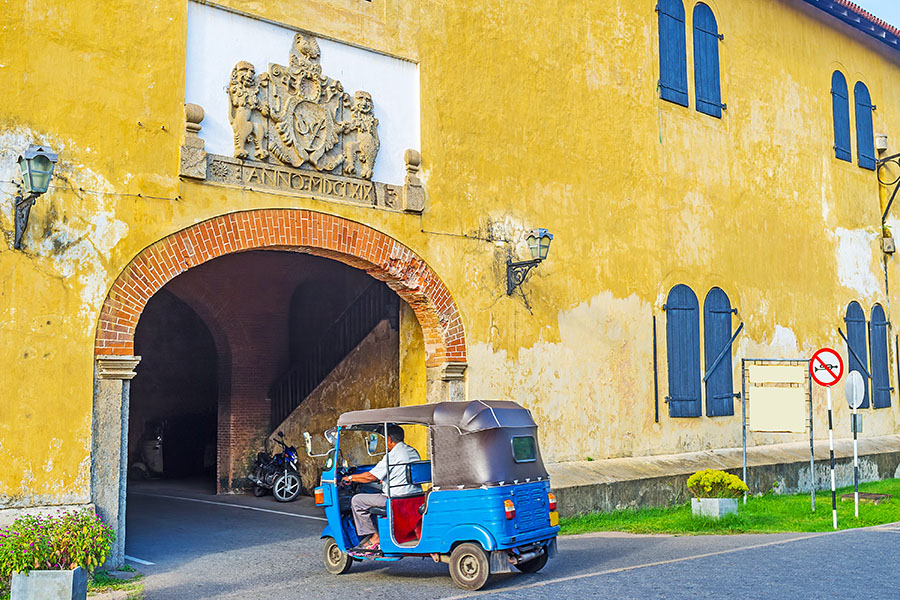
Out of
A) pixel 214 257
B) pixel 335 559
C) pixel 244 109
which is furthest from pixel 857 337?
pixel 214 257

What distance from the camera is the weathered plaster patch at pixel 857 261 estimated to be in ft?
58.3

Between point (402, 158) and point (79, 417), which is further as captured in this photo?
point (402, 158)

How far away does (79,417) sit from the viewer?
26.9ft

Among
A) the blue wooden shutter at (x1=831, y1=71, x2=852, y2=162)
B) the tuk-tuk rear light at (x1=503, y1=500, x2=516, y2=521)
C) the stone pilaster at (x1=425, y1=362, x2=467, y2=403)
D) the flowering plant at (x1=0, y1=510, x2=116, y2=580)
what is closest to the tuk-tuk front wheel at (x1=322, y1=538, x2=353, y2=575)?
Result: the tuk-tuk rear light at (x1=503, y1=500, x2=516, y2=521)

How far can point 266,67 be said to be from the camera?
966 centimetres

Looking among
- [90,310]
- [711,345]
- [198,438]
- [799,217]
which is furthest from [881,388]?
[90,310]

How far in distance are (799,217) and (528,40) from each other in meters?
7.11

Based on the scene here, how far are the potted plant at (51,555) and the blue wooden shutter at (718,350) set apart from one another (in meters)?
9.87

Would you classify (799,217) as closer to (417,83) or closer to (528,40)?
(528,40)

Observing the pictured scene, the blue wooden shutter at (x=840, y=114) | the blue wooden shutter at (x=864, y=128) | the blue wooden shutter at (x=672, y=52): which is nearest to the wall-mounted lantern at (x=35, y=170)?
the blue wooden shutter at (x=672, y=52)

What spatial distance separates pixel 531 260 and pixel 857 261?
9.53 metres

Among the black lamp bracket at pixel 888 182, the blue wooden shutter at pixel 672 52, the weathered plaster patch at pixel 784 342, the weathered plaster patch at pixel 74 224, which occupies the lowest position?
the weathered plaster patch at pixel 784 342

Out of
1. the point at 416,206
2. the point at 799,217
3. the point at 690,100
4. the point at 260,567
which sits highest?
the point at 690,100

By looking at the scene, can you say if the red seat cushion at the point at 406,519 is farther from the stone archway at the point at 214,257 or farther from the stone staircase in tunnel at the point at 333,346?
Answer: the stone staircase in tunnel at the point at 333,346
